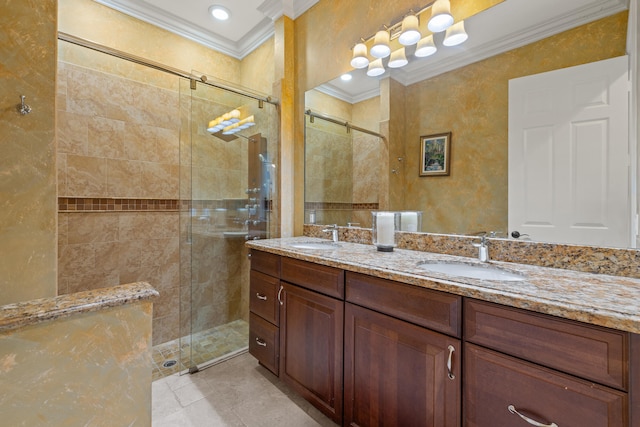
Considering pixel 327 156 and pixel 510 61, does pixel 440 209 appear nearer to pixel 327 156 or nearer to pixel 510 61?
pixel 510 61

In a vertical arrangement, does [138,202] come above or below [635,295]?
above

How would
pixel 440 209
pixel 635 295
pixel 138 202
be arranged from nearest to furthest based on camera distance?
pixel 635 295 < pixel 440 209 < pixel 138 202

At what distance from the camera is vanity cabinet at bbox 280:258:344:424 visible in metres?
1.36

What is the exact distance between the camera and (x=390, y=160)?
183 centimetres

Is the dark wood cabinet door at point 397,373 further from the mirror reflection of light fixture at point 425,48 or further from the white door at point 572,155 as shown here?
the mirror reflection of light fixture at point 425,48

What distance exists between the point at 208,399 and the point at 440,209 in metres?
1.78

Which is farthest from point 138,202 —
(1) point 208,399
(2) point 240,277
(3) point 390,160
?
(3) point 390,160

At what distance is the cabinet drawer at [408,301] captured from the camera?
3.16 ft

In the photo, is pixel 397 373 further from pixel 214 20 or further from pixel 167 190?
pixel 214 20

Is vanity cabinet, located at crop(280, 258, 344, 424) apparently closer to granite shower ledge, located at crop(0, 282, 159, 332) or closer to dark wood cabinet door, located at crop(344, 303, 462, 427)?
dark wood cabinet door, located at crop(344, 303, 462, 427)

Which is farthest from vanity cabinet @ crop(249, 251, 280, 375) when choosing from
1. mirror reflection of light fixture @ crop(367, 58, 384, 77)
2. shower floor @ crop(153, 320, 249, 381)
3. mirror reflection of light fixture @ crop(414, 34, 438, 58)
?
mirror reflection of light fixture @ crop(414, 34, 438, 58)

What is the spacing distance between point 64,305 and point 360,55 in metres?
2.06

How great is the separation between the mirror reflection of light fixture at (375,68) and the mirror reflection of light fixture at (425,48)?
244 mm

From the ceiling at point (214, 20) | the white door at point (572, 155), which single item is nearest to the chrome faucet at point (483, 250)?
the white door at point (572, 155)
